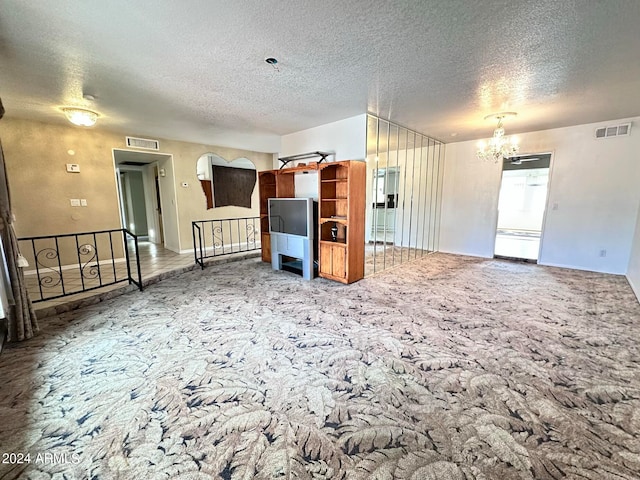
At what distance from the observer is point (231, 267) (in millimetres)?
5562

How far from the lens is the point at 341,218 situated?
4566 mm

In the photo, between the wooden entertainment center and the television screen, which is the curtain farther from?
the wooden entertainment center

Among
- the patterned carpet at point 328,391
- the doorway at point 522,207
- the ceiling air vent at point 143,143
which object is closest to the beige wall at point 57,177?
the ceiling air vent at point 143,143

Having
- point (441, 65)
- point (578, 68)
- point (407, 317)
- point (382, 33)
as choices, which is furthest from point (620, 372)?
point (382, 33)

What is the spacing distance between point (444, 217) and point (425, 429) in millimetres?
6204

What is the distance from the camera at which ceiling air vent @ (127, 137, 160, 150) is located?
554 cm

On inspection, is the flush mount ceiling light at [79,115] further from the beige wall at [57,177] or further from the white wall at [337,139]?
the white wall at [337,139]

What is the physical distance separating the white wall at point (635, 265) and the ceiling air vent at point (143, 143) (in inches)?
346

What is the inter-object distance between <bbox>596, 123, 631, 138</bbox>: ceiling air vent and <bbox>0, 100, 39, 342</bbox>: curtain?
847 centimetres

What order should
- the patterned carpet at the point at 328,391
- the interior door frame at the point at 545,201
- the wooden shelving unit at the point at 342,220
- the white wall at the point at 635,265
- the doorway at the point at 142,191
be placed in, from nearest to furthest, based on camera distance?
the patterned carpet at the point at 328,391 → the white wall at the point at 635,265 → the wooden shelving unit at the point at 342,220 → the interior door frame at the point at 545,201 → the doorway at the point at 142,191

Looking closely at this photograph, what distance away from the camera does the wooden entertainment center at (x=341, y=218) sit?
4.39 meters

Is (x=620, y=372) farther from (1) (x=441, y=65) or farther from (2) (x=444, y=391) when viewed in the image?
(1) (x=441, y=65)

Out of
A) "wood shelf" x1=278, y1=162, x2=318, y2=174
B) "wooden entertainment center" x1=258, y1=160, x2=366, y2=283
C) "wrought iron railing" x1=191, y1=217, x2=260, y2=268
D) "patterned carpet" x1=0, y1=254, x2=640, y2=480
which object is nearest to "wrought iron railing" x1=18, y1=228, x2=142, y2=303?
"patterned carpet" x1=0, y1=254, x2=640, y2=480

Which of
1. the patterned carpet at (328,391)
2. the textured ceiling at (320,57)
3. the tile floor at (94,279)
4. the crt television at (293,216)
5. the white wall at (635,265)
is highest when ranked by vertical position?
the textured ceiling at (320,57)
